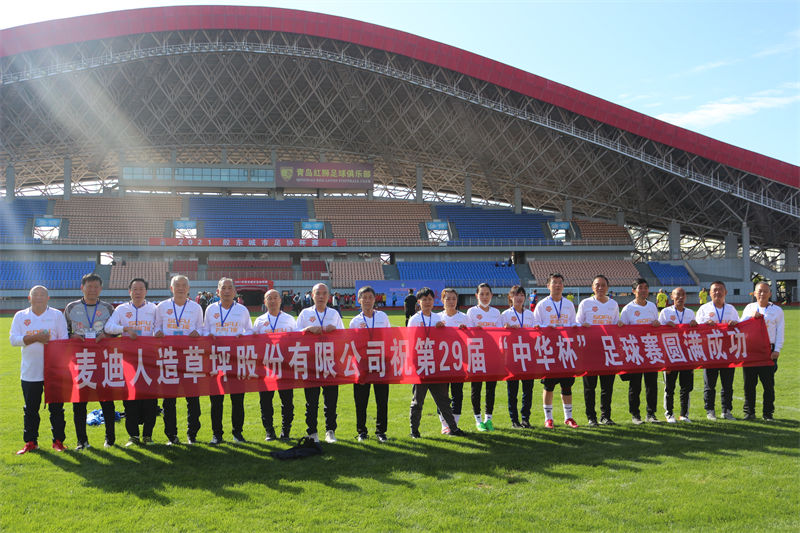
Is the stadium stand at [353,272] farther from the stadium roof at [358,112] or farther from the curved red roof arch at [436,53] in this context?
the curved red roof arch at [436,53]

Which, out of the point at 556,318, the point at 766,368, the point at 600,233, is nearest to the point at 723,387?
the point at 766,368

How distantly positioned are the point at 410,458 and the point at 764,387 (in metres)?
5.71

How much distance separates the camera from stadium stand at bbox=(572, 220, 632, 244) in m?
51.1

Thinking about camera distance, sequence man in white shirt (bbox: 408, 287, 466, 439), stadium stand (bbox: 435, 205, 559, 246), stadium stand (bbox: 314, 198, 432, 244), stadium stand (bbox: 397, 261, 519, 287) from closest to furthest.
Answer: man in white shirt (bbox: 408, 287, 466, 439) < stadium stand (bbox: 397, 261, 519, 287) < stadium stand (bbox: 314, 198, 432, 244) < stadium stand (bbox: 435, 205, 559, 246)

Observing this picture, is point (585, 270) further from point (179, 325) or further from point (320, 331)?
point (179, 325)

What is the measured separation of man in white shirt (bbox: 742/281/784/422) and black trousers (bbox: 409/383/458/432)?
4529mm

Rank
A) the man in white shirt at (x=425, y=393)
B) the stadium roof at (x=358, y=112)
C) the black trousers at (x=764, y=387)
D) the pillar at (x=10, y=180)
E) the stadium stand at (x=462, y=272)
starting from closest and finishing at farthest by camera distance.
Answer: the man in white shirt at (x=425, y=393) < the black trousers at (x=764, y=387) < the stadium roof at (x=358, y=112) < the stadium stand at (x=462, y=272) < the pillar at (x=10, y=180)

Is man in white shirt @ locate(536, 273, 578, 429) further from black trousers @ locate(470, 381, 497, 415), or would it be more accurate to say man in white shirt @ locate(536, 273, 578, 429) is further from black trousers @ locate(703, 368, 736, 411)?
black trousers @ locate(703, 368, 736, 411)

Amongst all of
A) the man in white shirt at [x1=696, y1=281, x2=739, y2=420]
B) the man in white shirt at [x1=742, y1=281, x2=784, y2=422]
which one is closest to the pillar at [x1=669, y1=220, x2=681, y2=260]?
the man in white shirt at [x1=742, y1=281, x2=784, y2=422]

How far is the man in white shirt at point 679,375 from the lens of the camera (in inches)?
308

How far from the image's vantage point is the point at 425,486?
528 cm

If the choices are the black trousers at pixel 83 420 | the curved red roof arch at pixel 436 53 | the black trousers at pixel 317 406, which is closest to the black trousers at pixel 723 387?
the black trousers at pixel 317 406

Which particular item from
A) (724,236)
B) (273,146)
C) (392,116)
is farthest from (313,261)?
(724,236)

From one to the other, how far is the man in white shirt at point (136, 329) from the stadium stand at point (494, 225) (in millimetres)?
43716
